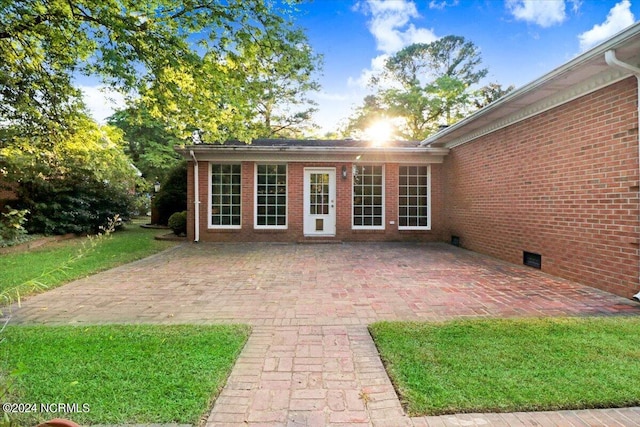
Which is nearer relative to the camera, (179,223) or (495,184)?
(495,184)

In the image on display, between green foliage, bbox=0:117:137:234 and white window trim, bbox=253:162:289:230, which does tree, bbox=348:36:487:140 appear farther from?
green foliage, bbox=0:117:137:234

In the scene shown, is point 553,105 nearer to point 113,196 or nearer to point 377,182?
point 377,182

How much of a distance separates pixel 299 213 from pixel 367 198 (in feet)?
7.53

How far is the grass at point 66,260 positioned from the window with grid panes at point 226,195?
1657mm

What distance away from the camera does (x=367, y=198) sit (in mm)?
9969

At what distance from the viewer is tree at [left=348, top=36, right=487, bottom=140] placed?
20.3 metres

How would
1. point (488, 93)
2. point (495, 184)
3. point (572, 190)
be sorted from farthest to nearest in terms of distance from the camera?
point (488, 93)
point (495, 184)
point (572, 190)

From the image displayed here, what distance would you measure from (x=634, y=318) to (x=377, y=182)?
7.29 m

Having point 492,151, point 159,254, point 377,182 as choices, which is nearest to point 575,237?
point 492,151

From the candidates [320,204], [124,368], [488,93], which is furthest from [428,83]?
[124,368]

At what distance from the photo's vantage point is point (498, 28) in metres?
10.1

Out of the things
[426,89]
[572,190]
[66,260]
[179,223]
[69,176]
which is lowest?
[66,260]

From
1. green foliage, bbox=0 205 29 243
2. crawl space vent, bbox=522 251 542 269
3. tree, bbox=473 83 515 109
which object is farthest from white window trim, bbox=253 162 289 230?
tree, bbox=473 83 515 109

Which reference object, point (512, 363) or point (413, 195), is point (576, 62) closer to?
point (512, 363)
